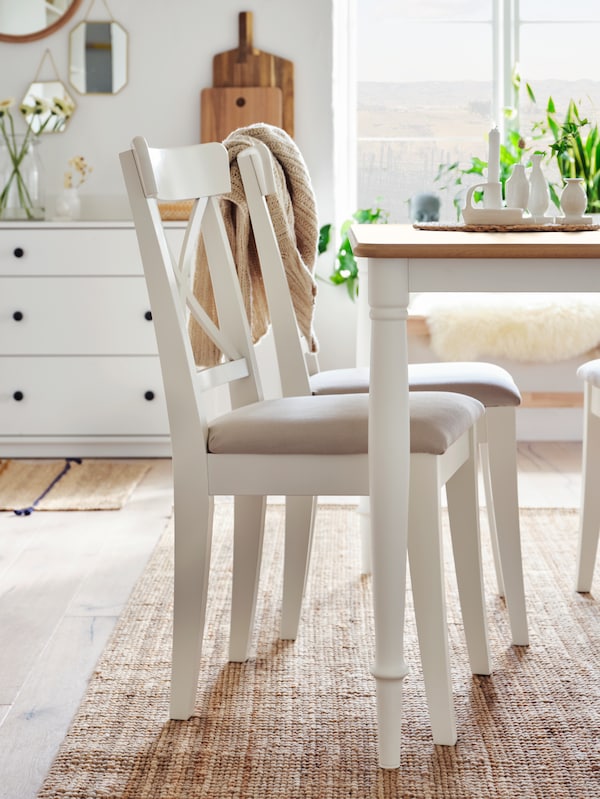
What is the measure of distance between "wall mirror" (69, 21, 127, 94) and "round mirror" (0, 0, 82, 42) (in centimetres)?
8

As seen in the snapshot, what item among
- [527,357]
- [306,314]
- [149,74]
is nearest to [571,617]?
[306,314]

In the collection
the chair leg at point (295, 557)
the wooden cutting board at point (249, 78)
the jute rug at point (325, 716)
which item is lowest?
the jute rug at point (325, 716)

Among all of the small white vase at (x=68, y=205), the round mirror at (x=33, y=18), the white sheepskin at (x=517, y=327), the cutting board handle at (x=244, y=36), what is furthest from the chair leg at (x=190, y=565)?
the round mirror at (x=33, y=18)

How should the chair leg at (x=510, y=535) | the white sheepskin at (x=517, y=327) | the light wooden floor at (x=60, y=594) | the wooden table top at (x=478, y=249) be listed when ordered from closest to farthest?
1. the wooden table top at (x=478, y=249)
2. the light wooden floor at (x=60, y=594)
3. the chair leg at (x=510, y=535)
4. the white sheepskin at (x=517, y=327)

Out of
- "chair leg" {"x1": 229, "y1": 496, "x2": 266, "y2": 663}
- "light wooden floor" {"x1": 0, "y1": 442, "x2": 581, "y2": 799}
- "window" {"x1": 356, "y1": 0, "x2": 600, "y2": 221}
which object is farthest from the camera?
"window" {"x1": 356, "y1": 0, "x2": 600, "y2": 221}

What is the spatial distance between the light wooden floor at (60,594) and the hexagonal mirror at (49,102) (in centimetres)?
141

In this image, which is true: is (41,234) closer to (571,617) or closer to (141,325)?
(141,325)

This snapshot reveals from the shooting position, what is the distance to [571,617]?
2115 mm

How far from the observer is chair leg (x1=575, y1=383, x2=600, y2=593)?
2193 millimetres

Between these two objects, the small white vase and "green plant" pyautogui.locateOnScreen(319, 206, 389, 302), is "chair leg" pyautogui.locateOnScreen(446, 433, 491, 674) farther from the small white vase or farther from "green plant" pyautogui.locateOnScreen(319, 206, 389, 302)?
the small white vase

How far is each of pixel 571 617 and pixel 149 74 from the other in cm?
279

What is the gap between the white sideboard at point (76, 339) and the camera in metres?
3.59

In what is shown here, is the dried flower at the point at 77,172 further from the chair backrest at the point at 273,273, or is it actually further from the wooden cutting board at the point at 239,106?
the chair backrest at the point at 273,273

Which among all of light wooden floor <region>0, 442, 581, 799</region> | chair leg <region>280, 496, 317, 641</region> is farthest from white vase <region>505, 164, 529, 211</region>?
light wooden floor <region>0, 442, 581, 799</region>
